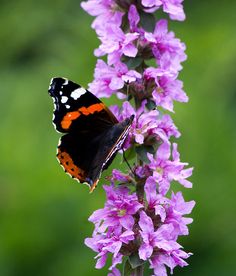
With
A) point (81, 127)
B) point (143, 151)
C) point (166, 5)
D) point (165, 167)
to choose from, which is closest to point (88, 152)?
point (81, 127)

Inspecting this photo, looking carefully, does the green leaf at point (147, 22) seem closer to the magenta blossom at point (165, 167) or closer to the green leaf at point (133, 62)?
the green leaf at point (133, 62)

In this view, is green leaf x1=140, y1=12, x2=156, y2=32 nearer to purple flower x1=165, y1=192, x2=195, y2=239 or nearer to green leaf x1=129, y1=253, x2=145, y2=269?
purple flower x1=165, y1=192, x2=195, y2=239

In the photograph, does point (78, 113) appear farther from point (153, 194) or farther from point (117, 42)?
point (153, 194)

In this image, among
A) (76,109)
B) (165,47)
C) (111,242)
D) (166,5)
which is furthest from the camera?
(76,109)

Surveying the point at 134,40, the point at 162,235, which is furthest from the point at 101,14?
the point at 162,235

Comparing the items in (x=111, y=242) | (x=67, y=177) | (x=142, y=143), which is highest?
(x=67, y=177)

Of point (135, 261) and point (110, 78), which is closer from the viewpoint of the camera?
point (135, 261)
